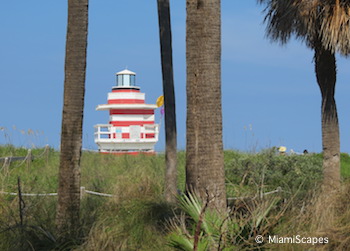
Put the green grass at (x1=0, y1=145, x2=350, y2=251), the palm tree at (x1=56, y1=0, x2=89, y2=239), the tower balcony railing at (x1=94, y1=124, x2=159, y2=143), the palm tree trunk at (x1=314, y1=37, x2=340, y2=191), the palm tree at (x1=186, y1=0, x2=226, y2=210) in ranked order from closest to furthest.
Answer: the green grass at (x1=0, y1=145, x2=350, y2=251)
the palm tree at (x1=186, y1=0, x2=226, y2=210)
the palm tree at (x1=56, y1=0, x2=89, y2=239)
the palm tree trunk at (x1=314, y1=37, x2=340, y2=191)
the tower balcony railing at (x1=94, y1=124, x2=159, y2=143)

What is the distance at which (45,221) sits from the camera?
8672 millimetres

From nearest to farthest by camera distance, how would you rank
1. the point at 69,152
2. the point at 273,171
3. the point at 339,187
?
the point at 69,152 → the point at 339,187 → the point at 273,171

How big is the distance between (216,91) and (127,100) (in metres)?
27.9

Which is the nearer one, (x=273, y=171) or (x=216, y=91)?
(x=216, y=91)

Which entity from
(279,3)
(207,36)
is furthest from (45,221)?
(279,3)

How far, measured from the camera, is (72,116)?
341 inches

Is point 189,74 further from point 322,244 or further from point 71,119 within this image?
point 322,244

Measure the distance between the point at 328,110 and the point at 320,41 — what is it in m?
1.88

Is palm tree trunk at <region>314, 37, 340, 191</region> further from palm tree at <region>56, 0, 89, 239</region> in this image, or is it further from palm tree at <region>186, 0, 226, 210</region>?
palm tree at <region>56, 0, 89, 239</region>

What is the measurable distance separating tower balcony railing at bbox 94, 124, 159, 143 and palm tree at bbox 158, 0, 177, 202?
2109 centimetres

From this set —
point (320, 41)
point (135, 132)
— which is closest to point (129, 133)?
point (135, 132)

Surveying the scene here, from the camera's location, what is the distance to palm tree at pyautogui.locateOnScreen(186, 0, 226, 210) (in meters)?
8.04

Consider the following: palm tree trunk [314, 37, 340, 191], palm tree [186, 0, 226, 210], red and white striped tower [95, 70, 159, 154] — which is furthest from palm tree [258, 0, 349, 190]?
red and white striped tower [95, 70, 159, 154]

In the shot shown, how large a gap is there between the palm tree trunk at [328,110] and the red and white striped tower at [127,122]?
67.9 ft
